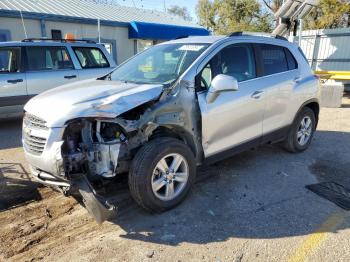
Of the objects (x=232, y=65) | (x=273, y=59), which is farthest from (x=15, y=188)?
(x=273, y=59)

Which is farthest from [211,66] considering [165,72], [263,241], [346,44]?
[346,44]

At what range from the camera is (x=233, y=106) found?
4.20m

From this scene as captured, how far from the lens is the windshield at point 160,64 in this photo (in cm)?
406

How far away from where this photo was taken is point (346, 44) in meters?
14.5

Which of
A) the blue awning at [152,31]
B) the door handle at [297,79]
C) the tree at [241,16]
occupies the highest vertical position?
the tree at [241,16]

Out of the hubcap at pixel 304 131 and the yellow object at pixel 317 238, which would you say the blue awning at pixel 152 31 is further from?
the yellow object at pixel 317 238

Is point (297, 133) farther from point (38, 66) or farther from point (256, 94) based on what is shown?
point (38, 66)

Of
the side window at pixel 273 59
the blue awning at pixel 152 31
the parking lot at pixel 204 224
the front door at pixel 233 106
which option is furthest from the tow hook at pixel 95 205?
the blue awning at pixel 152 31

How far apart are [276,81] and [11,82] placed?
221 inches

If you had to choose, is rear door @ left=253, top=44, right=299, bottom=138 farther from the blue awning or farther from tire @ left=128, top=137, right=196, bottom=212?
the blue awning

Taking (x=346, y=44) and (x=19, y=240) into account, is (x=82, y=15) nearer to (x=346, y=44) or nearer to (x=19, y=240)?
(x=346, y=44)

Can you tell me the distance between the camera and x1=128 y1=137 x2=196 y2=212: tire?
3.42 m

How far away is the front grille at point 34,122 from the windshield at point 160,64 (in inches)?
50.4

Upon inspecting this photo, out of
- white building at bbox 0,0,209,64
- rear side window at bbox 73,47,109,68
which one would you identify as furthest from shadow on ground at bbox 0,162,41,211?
white building at bbox 0,0,209,64
